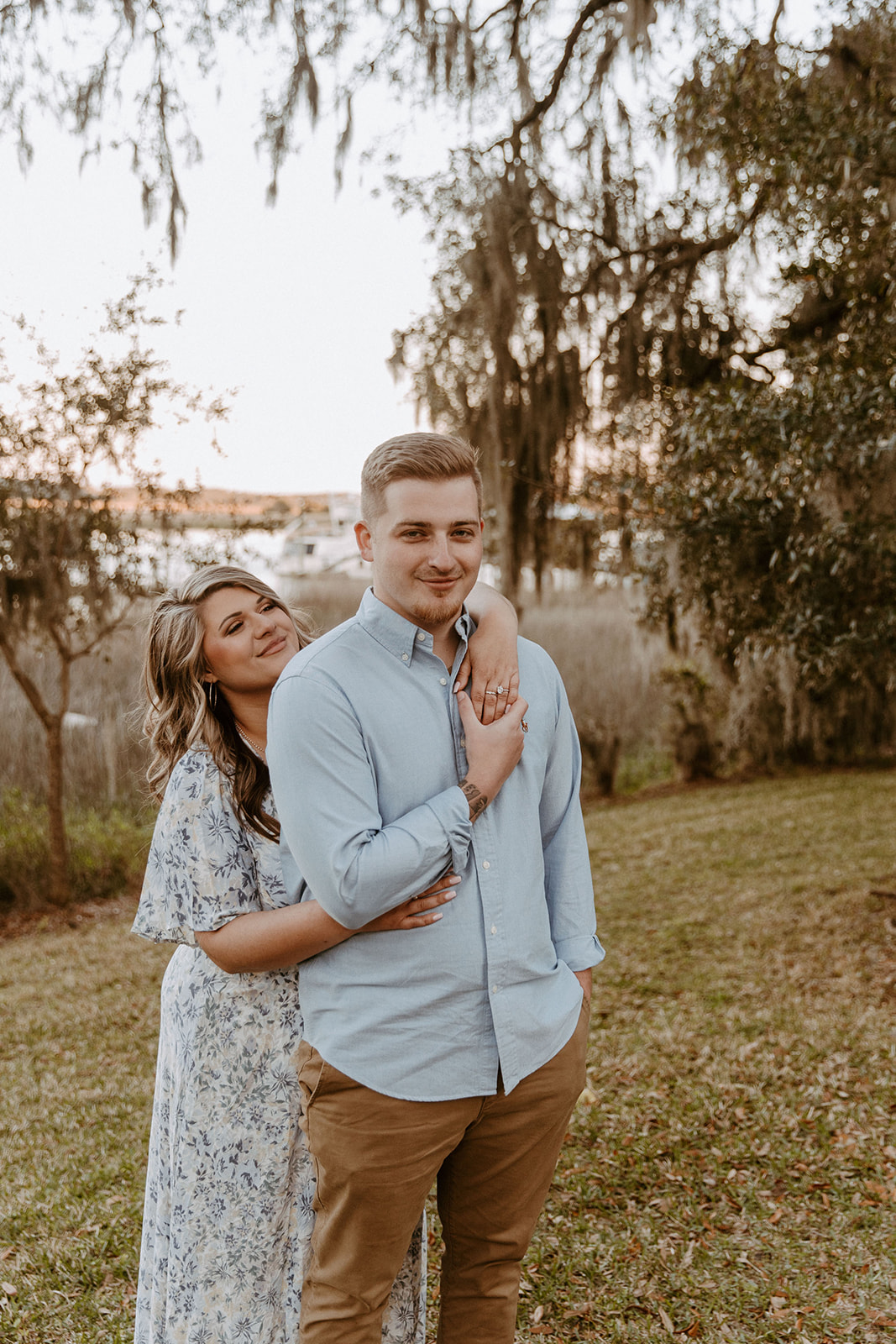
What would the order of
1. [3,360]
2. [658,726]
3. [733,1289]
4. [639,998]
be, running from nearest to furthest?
[733,1289] → [639,998] → [3,360] → [658,726]

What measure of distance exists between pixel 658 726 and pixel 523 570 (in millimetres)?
4298

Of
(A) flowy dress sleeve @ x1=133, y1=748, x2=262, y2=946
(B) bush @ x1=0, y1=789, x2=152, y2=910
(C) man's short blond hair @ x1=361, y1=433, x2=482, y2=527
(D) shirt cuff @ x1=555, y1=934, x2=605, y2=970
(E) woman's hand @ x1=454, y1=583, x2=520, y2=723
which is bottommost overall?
(B) bush @ x1=0, y1=789, x2=152, y2=910

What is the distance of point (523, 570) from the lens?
8.84 m

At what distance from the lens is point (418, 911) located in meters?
1.50

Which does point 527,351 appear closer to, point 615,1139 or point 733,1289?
point 615,1139

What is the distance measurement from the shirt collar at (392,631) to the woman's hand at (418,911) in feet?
1.16

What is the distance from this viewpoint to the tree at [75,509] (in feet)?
21.9

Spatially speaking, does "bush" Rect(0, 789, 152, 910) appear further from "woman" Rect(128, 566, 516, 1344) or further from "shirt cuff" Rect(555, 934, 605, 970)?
"shirt cuff" Rect(555, 934, 605, 970)

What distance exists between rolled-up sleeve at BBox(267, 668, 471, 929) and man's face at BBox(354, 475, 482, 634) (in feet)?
0.63

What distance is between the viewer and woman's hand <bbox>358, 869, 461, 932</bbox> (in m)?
1.49

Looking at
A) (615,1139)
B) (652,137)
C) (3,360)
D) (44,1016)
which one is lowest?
(44,1016)

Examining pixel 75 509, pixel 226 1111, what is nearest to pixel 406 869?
pixel 226 1111

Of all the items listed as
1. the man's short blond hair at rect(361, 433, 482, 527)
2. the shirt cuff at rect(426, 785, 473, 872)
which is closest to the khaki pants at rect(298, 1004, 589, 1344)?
the shirt cuff at rect(426, 785, 473, 872)

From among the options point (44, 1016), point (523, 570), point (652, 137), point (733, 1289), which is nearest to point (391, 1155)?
point (733, 1289)
